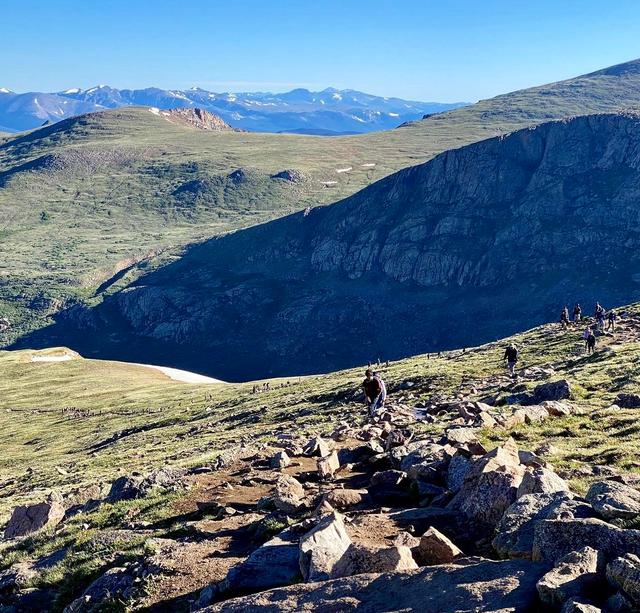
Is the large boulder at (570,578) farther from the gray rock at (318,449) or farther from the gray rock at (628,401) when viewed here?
the gray rock at (628,401)

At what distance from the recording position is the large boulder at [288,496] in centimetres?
1562

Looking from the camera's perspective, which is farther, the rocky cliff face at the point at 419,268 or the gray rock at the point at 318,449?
the rocky cliff face at the point at 419,268

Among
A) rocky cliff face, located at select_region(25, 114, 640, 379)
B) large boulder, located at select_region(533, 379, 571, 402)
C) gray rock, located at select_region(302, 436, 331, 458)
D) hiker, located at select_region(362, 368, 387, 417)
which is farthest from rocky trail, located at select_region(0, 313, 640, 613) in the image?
rocky cliff face, located at select_region(25, 114, 640, 379)

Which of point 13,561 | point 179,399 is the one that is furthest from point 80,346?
point 13,561

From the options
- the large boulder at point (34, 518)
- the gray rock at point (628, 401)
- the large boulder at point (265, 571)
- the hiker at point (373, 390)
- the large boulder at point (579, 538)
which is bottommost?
the large boulder at point (34, 518)

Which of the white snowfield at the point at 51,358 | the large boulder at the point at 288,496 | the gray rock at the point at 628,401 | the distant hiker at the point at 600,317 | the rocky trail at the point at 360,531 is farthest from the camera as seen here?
the white snowfield at the point at 51,358

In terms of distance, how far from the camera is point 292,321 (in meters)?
163

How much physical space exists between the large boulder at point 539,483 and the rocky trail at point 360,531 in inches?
1.5

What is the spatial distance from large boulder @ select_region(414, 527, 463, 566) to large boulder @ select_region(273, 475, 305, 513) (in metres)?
5.26

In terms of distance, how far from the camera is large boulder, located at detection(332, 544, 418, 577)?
1012 centimetres

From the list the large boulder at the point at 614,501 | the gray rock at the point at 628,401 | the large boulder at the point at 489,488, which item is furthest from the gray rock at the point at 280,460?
the gray rock at the point at 628,401

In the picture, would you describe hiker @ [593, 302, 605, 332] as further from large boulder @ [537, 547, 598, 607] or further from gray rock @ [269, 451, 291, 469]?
large boulder @ [537, 547, 598, 607]

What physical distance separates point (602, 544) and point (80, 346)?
174519 millimetres

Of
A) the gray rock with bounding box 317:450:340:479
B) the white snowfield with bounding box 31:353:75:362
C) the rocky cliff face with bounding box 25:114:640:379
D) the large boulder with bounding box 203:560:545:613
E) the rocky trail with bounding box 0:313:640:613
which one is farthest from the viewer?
the rocky cliff face with bounding box 25:114:640:379
